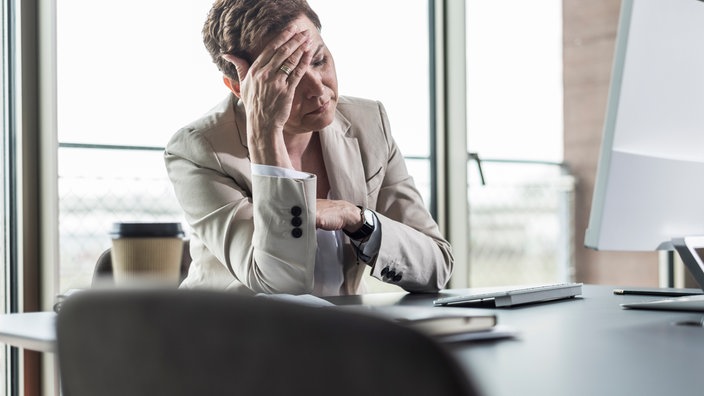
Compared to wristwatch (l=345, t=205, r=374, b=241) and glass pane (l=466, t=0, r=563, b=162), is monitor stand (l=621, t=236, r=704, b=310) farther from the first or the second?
glass pane (l=466, t=0, r=563, b=162)

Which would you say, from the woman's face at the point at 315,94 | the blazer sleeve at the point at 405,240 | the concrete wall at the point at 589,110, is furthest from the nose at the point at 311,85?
the concrete wall at the point at 589,110

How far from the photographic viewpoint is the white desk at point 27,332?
967 millimetres

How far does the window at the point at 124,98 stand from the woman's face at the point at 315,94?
48 cm

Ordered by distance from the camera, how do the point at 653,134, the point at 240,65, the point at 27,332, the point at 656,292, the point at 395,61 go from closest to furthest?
1. the point at 27,332
2. the point at 653,134
3. the point at 656,292
4. the point at 240,65
5. the point at 395,61

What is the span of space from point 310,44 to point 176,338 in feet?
6.65

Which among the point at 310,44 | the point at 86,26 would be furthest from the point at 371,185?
the point at 86,26

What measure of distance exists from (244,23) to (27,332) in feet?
4.59

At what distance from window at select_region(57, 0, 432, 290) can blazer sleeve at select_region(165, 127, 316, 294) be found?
59 cm

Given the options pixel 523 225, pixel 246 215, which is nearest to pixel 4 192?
pixel 246 215

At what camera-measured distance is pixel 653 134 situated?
1194 mm

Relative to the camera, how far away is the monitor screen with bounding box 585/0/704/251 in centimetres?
117

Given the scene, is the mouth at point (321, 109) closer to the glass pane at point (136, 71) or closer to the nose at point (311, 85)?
the nose at point (311, 85)

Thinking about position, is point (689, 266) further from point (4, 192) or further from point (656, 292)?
point (4, 192)

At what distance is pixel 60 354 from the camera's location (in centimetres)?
40
